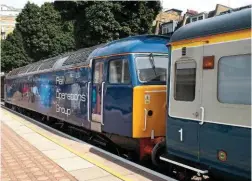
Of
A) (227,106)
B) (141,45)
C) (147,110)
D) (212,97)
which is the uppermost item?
(141,45)

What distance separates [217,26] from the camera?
522cm

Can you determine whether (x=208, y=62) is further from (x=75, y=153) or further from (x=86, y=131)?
(x=86, y=131)

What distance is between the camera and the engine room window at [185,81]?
559cm

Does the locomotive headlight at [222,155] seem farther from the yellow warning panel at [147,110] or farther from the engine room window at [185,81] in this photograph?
the yellow warning panel at [147,110]

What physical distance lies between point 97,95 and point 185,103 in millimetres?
3651

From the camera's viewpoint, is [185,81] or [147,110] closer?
[185,81]

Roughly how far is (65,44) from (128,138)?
23754 millimetres

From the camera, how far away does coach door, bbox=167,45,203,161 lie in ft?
17.9

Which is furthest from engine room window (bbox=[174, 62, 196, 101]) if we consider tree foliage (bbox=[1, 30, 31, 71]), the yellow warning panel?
tree foliage (bbox=[1, 30, 31, 71])

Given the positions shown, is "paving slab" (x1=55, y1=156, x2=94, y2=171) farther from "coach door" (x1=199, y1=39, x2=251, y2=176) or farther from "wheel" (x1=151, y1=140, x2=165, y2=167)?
"coach door" (x1=199, y1=39, x2=251, y2=176)

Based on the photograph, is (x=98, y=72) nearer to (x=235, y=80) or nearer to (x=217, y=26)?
(x=217, y=26)

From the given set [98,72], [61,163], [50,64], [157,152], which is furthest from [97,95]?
[50,64]

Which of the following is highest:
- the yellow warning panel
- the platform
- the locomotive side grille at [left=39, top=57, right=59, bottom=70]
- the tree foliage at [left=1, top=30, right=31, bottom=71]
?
the tree foliage at [left=1, top=30, right=31, bottom=71]

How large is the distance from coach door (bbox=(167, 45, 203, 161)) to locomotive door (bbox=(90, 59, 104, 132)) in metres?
2.94
